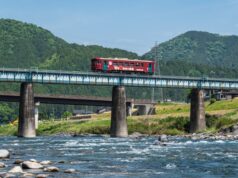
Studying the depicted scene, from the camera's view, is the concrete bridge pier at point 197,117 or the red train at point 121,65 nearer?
the concrete bridge pier at point 197,117

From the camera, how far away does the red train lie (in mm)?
125938

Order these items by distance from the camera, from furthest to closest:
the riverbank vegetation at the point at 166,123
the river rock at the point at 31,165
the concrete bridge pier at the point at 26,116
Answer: the riverbank vegetation at the point at 166,123, the concrete bridge pier at the point at 26,116, the river rock at the point at 31,165

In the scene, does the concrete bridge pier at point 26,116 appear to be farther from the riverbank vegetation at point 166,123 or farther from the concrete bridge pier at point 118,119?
the riverbank vegetation at point 166,123

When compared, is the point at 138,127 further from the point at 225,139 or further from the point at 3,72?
the point at 225,139

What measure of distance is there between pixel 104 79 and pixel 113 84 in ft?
8.55

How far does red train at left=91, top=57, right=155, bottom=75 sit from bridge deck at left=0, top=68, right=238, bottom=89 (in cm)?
136

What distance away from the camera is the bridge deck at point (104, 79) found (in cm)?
12456

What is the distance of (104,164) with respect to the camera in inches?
2152

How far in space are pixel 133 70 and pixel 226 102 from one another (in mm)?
35098

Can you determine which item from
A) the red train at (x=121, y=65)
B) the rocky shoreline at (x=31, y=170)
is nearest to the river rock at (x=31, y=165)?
the rocky shoreline at (x=31, y=170)

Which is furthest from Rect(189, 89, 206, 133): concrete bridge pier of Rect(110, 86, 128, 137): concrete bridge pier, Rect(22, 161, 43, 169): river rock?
Rect(22, 161, 43, 169): river rock

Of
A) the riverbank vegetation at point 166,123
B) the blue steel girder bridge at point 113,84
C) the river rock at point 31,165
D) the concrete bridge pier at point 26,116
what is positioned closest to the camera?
the river rock at point 31,165

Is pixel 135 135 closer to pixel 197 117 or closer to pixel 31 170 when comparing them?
pixel 197 117

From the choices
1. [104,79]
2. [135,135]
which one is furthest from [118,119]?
[104,79]
